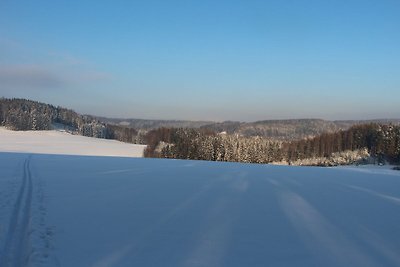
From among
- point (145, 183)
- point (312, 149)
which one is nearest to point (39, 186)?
point (145, 183)

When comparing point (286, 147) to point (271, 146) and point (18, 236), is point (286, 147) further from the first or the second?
point (18, 236)

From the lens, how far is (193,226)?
367 inches

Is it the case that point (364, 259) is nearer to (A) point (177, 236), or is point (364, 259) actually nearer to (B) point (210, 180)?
(A) point (177, 236)

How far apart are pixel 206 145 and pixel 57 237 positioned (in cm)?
8660

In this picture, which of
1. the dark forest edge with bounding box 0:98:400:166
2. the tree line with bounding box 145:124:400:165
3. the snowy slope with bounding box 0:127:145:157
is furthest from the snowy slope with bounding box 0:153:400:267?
the dark forest edge with bounding box 0:98:400:166

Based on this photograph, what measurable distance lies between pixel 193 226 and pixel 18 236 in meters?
3.49

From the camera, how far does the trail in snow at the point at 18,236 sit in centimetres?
643

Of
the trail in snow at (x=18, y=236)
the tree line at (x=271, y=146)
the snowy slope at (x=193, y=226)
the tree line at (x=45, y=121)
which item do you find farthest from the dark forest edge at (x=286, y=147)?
the trail in snow at (x=18, y=236)

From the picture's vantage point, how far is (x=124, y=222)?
31.3 ft

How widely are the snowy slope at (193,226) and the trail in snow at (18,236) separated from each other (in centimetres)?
2

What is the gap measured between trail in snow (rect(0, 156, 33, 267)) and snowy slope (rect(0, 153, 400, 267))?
15mm

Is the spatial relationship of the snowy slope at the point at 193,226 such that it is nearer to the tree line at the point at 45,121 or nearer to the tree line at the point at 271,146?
the tree line at the point at 271,146

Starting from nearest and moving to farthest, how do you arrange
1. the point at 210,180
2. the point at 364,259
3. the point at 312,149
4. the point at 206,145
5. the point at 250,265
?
the point at 250,265 < the point at 364,259 < the point at 210,180 < the point at 206,145 < the point at 312,149

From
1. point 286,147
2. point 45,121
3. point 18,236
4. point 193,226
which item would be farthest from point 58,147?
point 18,236
